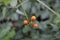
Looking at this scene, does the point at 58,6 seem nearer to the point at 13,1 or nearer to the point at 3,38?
the point at 3,38

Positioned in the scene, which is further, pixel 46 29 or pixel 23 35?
pixel 23 35

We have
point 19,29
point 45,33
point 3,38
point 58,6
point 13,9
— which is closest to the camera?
point 13,9

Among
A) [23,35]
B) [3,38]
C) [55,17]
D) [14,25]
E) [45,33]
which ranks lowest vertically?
[55,17]

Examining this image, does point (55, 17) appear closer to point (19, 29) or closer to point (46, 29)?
point (46, 29)

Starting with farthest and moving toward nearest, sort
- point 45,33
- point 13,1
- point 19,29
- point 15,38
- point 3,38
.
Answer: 1. point 19,29
2. point 15,38
3. point 45,33
4. point 3,38
5. point 13,1

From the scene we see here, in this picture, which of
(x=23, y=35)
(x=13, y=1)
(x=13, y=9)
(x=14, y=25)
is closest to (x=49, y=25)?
(x=23, y=35)

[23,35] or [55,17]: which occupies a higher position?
[23,35]

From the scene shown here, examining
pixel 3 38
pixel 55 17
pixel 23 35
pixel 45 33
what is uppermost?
pixel 23 35

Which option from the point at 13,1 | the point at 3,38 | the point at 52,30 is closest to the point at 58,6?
the point at 52,30

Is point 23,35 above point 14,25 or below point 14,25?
below
